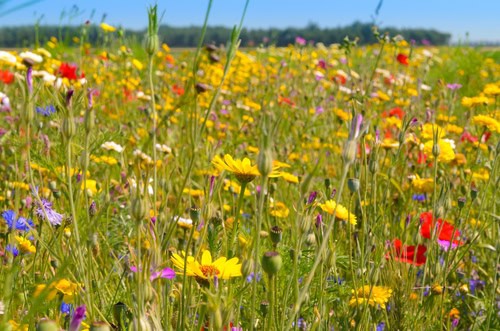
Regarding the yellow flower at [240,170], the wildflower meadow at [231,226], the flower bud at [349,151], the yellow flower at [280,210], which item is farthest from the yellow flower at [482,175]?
the flower bud at [349,151]

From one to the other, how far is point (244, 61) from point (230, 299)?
12.2ft

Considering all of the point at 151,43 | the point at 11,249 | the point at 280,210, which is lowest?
the point at 280,210

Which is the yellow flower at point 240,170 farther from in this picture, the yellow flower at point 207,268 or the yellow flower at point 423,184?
the yellow flower at point 423,184

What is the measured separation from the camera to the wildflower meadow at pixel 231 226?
1.89 ft

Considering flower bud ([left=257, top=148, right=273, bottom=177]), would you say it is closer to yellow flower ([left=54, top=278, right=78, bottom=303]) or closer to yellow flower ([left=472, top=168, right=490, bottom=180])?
yellow flower ([left=54, top=278, right=78, bottom=303])

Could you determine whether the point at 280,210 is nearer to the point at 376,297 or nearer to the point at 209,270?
the point at 376,297

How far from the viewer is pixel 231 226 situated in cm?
117

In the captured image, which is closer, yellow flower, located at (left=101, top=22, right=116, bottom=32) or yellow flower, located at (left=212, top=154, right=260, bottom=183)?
yellow flower, located at (left=212, top=154, right=260, bottom=183)

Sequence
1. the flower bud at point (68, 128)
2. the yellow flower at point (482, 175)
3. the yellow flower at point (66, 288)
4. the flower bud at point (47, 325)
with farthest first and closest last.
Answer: the yellow flower at point (482, 175) → the yellow flower at point (66, 288) → the flower bud at point (68, 128) → the flower bud at point (47, 325)

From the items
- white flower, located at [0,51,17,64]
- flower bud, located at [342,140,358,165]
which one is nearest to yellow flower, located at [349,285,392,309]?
flower bud, located at [342,140,358,165]

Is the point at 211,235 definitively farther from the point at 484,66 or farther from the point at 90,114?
the point at 484,66

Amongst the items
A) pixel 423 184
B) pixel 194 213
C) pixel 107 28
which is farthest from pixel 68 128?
pixel 107 28

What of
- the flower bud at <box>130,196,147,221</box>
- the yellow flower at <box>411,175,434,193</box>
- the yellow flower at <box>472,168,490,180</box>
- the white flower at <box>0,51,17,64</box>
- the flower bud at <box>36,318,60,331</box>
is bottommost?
the yellow flower at <box>472,168,490,180</box>

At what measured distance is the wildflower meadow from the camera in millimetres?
577
